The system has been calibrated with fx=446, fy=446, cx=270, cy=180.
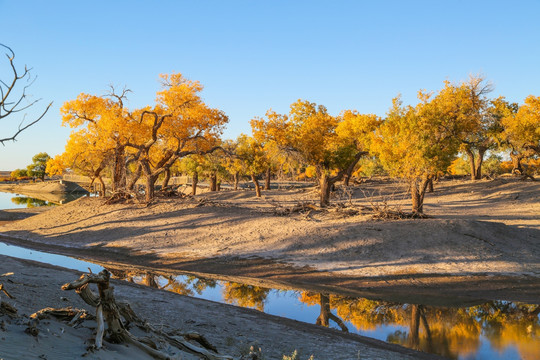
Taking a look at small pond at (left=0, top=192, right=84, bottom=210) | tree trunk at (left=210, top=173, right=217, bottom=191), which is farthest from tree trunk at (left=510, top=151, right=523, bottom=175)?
small pond at (left=0, top=192, right=84, bottom=210)

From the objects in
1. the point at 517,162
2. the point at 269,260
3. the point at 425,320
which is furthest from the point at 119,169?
the point at 517,162

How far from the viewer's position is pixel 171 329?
7867mm

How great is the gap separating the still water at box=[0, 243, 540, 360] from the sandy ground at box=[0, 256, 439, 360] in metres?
0.99

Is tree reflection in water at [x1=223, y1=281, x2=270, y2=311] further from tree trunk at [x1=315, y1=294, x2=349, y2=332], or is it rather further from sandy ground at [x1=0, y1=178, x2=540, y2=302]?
tree trunk at [x1=315, y1=294, x2=349, y2=332]

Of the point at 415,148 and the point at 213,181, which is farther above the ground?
the point at 415,148

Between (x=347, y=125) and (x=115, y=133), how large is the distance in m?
21.7

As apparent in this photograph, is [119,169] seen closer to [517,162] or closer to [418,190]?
[418,190]

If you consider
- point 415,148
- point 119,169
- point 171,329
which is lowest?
point 171,329

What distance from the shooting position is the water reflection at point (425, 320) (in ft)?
30.2

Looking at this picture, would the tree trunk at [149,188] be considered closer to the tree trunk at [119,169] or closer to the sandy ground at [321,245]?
the sandy ground at [321,245]

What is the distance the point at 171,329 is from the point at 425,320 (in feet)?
20.8

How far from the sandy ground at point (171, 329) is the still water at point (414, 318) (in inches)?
39.0

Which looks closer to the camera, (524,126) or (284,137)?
(284,137)

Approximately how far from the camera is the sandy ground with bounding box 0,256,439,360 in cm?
509
